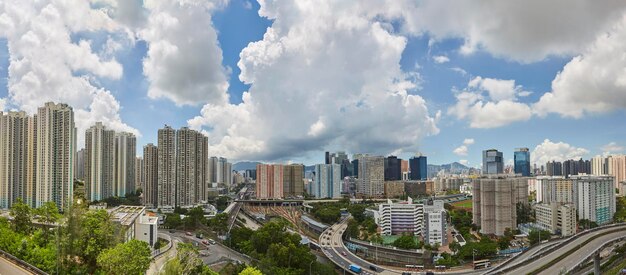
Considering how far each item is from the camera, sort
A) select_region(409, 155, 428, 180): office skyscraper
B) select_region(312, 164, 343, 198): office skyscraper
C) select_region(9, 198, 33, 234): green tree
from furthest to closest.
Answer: select_region(409, 155, 428, 180): office skyscraper
select_region(312, 164, 343, 198): office skyscraper
select_region(9, 198, 33, 234): green tree

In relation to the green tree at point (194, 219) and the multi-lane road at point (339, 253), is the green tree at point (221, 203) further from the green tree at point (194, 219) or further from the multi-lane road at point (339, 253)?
the multi-lane road at point (339, 253)

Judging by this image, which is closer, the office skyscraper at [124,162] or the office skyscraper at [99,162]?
the office skyscraper at [99,162]

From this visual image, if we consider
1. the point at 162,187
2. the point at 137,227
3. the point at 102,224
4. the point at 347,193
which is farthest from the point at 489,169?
the point at 102,224

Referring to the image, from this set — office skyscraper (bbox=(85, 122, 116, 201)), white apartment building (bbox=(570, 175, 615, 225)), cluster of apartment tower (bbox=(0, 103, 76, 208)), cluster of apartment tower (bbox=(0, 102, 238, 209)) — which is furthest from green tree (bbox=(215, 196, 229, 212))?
white apartment building (bbox=(570, 175, 615, 225))

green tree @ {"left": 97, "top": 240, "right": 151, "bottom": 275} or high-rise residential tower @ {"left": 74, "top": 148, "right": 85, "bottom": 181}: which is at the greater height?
high-rise residential tower @ {"left": 74, "top": 148, "right": 85, "bottom": 181}

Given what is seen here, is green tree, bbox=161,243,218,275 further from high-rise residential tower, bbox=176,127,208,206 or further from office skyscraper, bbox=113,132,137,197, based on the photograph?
office skyscraper, bbox=113,132,137,197

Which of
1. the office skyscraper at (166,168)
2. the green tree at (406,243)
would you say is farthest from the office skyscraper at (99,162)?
the green tree at (406,243)

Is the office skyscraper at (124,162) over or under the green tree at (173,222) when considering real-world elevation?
over

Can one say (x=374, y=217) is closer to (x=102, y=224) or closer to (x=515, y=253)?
(x=515, y=253)
